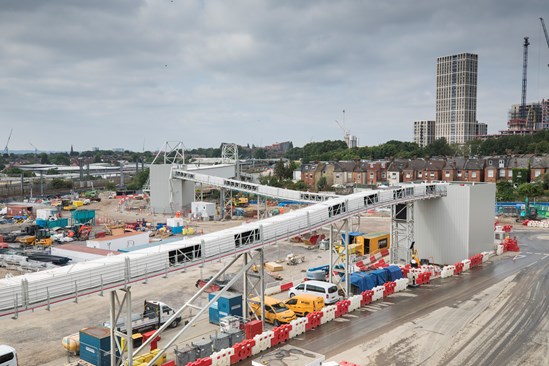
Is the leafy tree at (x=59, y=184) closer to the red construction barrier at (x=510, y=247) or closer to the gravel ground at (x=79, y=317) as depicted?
the gravel ground at (x=79, y=317)

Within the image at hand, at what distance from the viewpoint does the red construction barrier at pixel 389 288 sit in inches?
1052

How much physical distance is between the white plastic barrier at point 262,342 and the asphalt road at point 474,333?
32.1 inches

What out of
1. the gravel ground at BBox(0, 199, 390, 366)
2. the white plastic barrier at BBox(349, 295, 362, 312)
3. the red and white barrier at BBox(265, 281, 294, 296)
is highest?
the white plastic barrier at BBox(349, 295, 362, 312)

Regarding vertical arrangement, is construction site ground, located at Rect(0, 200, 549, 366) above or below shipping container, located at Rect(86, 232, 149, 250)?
below

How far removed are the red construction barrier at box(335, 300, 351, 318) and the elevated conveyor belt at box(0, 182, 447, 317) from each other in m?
4.25

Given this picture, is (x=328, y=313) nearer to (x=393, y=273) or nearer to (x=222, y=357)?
(x=222, y=357)

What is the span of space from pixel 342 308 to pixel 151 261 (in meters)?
11.3

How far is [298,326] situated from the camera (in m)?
20.8

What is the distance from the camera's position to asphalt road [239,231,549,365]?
18.5m

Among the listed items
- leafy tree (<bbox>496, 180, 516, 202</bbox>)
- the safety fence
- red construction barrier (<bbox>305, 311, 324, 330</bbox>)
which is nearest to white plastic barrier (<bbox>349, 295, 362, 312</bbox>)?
the safety fence

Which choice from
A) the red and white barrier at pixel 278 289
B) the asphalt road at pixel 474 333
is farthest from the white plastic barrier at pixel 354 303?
the red and white barrier at pixel 278 289

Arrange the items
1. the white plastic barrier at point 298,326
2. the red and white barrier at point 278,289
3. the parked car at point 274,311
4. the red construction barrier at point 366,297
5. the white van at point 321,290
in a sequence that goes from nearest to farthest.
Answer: the white plastic barrier at point 298,326 → the parked car at point 274,311 → the white van at point 321,290 → the red construction barrier at point 366,297 → the red and white barrier at point 278,289

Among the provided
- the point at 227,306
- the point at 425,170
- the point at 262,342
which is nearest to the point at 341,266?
the point at 227,306

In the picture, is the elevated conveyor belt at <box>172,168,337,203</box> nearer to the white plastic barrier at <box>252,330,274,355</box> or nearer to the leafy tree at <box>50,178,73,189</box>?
the white plastic barrier at <box>252,330,274,355</box>
